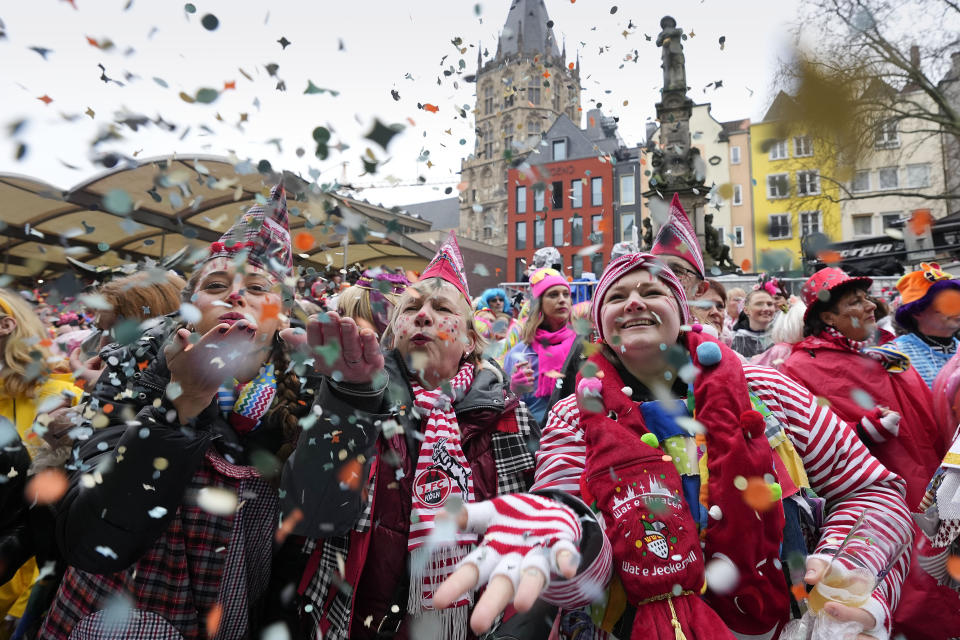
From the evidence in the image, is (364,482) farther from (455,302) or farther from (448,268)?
(448,268)

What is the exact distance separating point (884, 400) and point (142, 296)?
3.96 meters

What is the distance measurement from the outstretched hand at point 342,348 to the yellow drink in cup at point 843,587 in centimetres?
150

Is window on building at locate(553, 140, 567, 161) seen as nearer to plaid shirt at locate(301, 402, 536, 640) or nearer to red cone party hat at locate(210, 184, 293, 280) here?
red cone party hat at locate(210, 184, 293, 280)

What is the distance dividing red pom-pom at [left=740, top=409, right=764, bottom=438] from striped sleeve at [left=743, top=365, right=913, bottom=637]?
0.29m

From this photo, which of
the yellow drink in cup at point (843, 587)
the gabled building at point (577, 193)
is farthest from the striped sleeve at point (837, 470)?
the gabled building at point (577, 193)

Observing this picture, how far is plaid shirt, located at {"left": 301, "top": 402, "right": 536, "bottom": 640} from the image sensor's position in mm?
1917

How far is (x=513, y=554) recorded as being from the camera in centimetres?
129

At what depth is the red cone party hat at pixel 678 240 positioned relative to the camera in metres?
3.13

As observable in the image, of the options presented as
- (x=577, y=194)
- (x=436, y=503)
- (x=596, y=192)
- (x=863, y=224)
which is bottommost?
(x=436, y=503)

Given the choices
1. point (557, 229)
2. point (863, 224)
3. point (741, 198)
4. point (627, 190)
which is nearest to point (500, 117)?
point (557, 229)

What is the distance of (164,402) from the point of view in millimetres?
1645

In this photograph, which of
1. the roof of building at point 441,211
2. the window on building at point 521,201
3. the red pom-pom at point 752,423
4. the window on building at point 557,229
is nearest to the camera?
the red pom-pom at point 752,423

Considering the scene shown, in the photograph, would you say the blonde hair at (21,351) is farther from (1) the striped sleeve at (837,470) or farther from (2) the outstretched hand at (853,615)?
(2) the outstretched hand at (853,615)

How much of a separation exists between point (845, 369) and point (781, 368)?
0.44m
